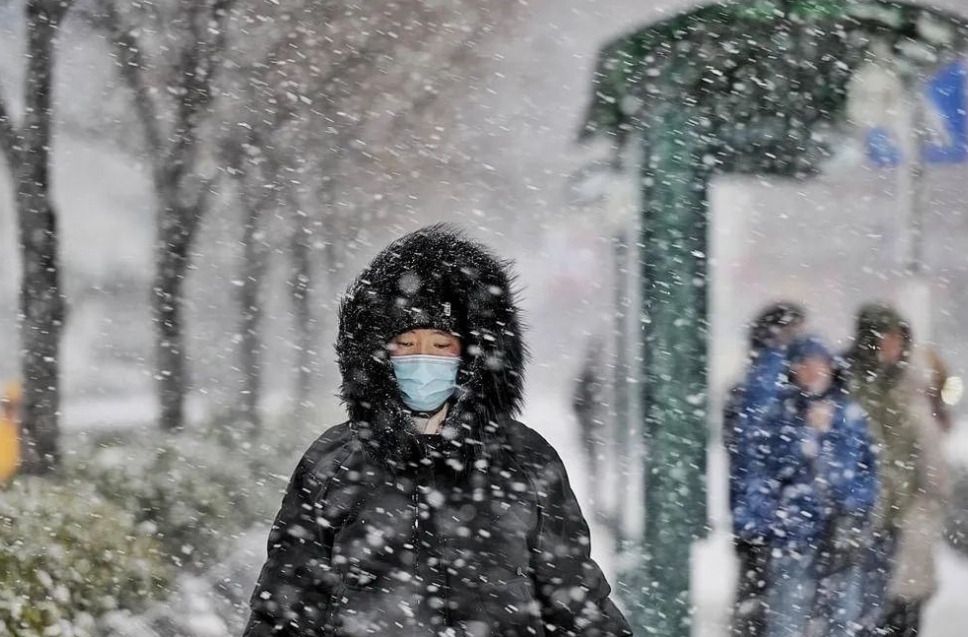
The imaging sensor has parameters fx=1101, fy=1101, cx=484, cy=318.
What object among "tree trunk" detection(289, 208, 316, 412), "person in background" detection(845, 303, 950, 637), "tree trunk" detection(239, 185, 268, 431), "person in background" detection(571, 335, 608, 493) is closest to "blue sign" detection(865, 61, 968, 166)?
"person in background" detection(845, 303, 950, 637)

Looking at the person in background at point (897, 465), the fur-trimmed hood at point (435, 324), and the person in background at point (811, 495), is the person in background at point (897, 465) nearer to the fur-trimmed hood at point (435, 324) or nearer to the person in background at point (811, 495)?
the person in background at point (811, 495)

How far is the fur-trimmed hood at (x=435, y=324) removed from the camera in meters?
2.34

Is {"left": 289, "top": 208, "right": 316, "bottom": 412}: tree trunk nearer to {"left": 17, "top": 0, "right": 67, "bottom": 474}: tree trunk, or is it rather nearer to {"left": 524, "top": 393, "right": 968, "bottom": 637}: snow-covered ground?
{"left": 524, "top": 393, "right": 968, "bottom": 637}: snow-covered ground

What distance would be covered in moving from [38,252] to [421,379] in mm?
5168

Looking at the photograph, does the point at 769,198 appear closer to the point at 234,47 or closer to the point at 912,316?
the point at 234,47

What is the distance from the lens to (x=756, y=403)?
14.3 feet

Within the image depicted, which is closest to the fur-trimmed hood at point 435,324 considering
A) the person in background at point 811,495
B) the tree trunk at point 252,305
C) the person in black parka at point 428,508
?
the person in black parka at point 428,508

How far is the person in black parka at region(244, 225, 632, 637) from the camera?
88.4 inches

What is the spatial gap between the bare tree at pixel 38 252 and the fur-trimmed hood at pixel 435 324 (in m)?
4.97

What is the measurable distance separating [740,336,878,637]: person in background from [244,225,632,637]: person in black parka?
2087 mm

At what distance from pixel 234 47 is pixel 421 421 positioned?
7565 mm

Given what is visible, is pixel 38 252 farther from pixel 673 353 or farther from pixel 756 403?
pixel 756 403

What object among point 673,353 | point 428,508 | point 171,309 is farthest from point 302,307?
point 428,508

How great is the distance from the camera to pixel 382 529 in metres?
2.26
